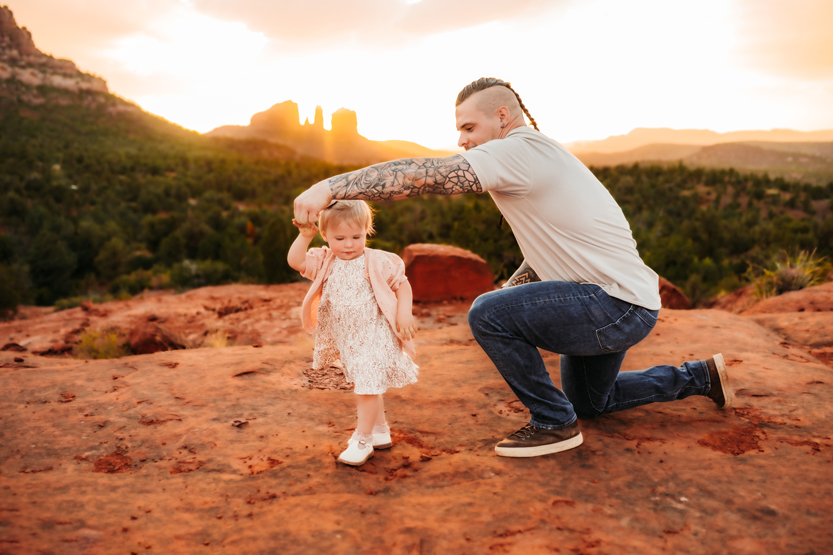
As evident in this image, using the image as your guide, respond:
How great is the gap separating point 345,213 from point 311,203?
30 cm

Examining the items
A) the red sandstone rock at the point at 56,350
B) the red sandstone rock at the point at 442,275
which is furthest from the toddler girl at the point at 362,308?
the red sandstone rock at the point at 442,275

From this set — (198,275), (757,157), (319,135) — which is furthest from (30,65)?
(757,157)

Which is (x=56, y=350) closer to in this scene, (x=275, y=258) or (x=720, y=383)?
(x=275, y=258)

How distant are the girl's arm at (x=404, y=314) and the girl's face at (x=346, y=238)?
0.31 meters

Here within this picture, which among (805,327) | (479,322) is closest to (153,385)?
(479,322)

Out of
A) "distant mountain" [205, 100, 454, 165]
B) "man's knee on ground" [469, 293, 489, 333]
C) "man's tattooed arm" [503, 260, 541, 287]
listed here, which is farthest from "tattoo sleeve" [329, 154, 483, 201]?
"distant mountain" [205, 100, 454, 165]

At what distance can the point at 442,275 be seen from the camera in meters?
8.70

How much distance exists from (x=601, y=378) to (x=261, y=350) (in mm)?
3100

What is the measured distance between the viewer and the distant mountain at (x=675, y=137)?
5079 inches

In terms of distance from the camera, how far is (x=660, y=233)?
1462 cm

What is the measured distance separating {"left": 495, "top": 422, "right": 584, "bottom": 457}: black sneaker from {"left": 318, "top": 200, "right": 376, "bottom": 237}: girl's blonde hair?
4.43 ft

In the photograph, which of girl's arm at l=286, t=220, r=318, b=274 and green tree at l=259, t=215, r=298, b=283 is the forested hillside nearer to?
green tree at l=259, t=215, r=298, b=283

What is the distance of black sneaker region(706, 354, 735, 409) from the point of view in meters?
2.91

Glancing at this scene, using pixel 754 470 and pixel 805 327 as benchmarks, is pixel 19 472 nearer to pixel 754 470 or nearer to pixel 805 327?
pixel 754 470
